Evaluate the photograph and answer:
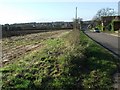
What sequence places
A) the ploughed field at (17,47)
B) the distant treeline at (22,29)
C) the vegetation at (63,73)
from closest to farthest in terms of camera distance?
the vegetation at (63,73)
the ploughed field at (17,47)
the distant treeline at (22,29)

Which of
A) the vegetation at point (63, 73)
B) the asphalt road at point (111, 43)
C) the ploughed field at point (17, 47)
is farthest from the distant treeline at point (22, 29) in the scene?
the vegetation at point (63, 73)

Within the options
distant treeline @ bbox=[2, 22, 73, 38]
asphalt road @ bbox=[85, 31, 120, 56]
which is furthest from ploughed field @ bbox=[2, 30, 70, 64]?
distant treeline @ bbox=[2, 22, 73, 38]

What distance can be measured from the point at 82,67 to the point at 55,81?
1919 millimetres

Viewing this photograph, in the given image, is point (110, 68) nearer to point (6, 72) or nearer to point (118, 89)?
point (118, 89)

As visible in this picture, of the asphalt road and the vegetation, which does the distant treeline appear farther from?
the vegetation

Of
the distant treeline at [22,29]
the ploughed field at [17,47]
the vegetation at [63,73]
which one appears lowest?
the distant treeline at [22,29]

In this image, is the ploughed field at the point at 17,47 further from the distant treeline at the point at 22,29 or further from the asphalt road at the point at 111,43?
the distant treeline at the point at 22,29

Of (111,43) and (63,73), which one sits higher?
(63,73)

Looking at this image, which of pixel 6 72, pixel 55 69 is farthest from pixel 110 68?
pixel 6 72

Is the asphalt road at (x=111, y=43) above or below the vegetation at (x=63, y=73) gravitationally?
below

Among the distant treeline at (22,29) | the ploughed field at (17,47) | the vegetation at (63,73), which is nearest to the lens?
the vegetation at (63,73)

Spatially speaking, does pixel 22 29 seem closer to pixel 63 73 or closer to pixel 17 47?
pixel 17 47

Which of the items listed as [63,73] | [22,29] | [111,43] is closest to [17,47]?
[111,43]

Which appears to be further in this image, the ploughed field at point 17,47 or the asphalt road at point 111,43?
the asphalt road at point 111,43
